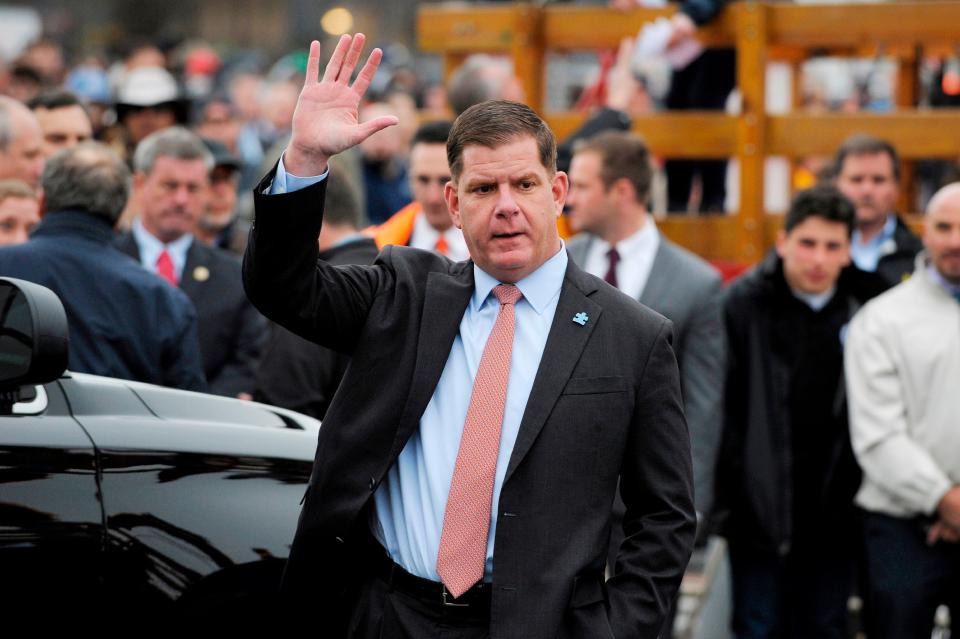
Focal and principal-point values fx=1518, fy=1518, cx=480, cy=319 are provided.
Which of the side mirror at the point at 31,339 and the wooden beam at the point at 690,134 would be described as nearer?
the side mirror at the point at 31,339

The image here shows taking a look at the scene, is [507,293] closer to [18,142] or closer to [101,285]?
[101,285]

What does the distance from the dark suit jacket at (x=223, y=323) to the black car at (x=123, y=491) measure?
2.79 m

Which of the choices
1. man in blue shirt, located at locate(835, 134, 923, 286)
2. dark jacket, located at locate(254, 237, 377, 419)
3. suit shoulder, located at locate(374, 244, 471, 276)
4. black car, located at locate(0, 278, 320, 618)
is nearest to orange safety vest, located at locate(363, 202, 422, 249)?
dark jacket, located at locate(254, 237, 377, 419)

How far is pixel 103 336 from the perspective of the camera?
5.50 m

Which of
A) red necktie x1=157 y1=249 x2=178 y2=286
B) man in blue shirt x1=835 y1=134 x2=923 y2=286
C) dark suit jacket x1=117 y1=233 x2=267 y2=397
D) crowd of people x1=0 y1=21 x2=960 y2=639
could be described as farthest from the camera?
man in blue shirt x1=835 y1=134 x2=923 y2=286

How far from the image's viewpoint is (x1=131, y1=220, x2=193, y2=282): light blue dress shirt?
24.0 ft

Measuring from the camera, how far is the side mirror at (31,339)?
3.46 m

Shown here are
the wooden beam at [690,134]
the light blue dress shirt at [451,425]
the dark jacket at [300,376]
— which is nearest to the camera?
the light blue dress shirt at [451,425]

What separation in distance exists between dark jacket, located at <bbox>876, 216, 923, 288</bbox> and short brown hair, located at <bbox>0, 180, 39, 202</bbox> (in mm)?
3953

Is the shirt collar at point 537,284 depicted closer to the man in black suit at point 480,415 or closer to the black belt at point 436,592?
the man in black suit at point 480,415

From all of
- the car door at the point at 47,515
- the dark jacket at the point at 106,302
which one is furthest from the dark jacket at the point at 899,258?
the car door at the point at 47,515

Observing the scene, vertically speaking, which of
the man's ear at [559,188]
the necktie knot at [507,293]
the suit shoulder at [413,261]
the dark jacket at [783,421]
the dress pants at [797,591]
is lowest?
the dress pants at [797,591]

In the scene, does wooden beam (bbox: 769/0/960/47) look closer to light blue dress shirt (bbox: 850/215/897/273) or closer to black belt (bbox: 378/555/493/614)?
light blue dress shirt (bbox: 850/215/897/273)

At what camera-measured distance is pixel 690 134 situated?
28.5ft
